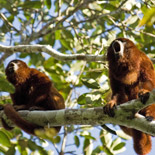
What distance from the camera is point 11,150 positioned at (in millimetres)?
3928

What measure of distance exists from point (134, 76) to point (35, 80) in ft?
5.08

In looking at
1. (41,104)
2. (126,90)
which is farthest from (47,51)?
(126,90)

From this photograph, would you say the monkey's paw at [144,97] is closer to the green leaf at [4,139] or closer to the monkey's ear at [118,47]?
the monkey's ear at [118,47]

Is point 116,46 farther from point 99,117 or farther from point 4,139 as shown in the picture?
point 4,139

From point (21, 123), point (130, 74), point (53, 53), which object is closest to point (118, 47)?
point (130, 74)

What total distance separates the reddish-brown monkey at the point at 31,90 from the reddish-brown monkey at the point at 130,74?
35.3 inches

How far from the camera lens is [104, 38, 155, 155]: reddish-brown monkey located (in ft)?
10.7

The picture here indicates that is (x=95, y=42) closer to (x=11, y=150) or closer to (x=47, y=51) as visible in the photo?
(x=47, y=51)

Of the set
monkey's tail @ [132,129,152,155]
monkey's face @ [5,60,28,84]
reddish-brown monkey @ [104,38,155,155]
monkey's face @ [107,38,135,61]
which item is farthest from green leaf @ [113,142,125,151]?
monkey's face @ [5,60,28,84]

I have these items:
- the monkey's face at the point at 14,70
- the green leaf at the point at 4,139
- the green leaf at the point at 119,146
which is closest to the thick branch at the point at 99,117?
the green leaf at the point at 4,139

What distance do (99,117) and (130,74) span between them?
970 mm

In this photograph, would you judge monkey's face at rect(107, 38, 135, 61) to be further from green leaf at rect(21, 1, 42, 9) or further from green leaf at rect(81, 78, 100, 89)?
green leaf at rect(21, 1, 42, 9)

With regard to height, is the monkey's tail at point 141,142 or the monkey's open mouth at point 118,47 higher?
the monkey's open mouth at point 118,47

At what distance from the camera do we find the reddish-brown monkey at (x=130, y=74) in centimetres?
326
